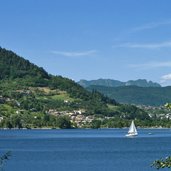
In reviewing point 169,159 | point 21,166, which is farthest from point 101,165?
point 169,159

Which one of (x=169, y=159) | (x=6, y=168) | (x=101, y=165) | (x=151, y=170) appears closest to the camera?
(x=169, y=159)

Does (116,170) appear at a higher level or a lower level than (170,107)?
lower

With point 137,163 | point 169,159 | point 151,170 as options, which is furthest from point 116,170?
point 169,159

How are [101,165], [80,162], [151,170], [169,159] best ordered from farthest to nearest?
[80,162] → [101,165] → [151,170] → [169,159]

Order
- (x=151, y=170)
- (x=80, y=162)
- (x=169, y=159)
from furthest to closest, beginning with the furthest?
1. (x=80, y=162)
2. (x=151, y=170)
3. (x=169, y=159)

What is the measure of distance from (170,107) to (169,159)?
171 centimetres

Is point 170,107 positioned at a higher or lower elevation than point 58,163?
higher

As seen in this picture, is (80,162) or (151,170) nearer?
(151,170)

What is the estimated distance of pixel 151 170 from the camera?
266 ft

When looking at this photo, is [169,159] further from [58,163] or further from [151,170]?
[58,163]

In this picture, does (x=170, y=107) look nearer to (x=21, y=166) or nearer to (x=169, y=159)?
(x=169, y=159)

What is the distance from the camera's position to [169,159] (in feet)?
65.4

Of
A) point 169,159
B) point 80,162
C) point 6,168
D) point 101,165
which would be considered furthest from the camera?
point 80,162

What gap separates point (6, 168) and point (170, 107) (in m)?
69.2
